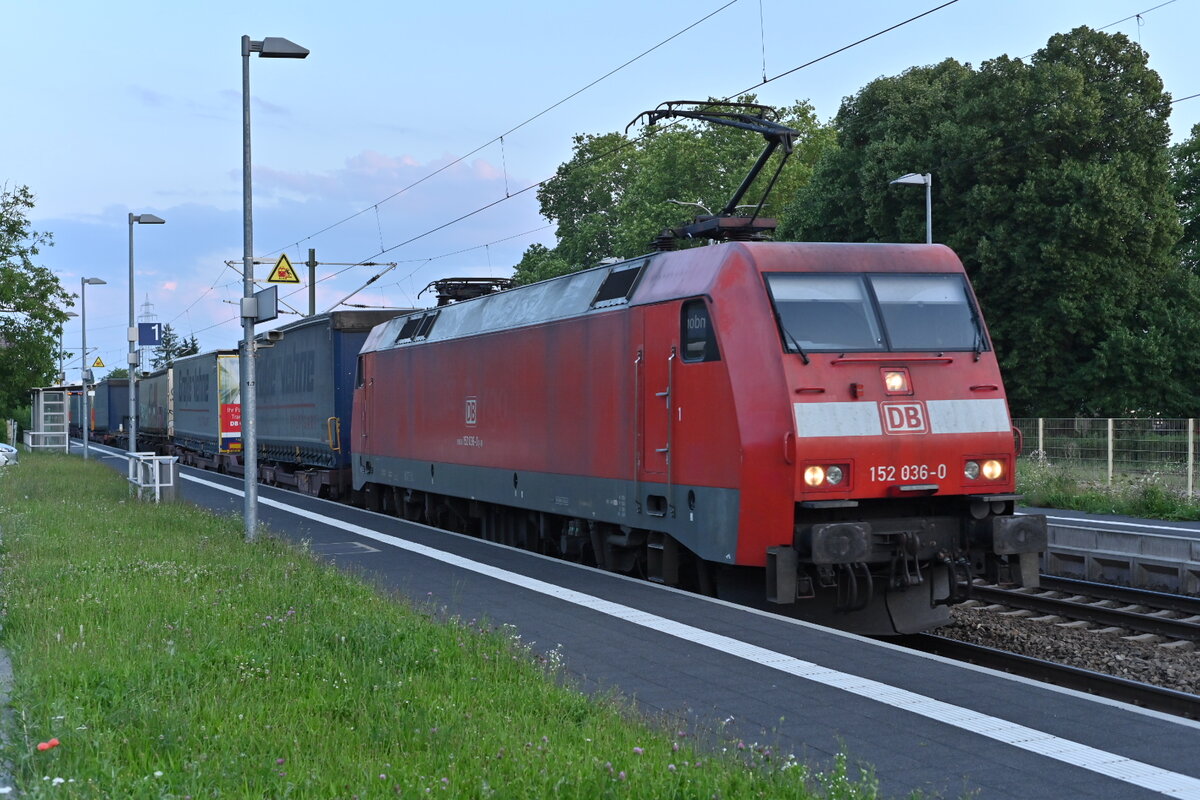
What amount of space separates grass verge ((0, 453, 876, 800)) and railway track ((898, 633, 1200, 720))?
13.9 feet

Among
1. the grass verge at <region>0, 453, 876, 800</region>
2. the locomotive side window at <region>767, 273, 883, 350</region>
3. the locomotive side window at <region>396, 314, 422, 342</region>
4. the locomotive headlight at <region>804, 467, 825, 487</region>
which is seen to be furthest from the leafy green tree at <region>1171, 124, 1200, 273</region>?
the grass verge at <region>0, 453, 876, 800</region>

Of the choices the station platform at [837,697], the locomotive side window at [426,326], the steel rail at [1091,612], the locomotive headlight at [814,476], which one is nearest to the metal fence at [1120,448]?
the steel rail at [1091,612]

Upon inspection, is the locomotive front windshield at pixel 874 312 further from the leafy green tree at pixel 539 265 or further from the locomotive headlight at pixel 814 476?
the leafy green tree at pixel 539 265

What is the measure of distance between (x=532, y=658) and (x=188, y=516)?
11.6 metres

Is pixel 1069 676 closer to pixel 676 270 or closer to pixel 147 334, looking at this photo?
pixel 676 270

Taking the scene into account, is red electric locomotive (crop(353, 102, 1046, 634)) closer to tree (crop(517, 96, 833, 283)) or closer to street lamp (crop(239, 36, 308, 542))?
street lamp (crop(239, 36, 308, 542))

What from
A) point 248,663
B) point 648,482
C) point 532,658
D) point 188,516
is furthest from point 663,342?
point 188,516

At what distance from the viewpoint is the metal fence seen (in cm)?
2159

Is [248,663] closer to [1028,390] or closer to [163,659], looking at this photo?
[163,659]

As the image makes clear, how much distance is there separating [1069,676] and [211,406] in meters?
29.4

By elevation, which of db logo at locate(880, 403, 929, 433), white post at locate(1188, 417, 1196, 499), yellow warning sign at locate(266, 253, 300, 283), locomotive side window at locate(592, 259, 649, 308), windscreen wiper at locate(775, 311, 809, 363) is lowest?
white post at locate(1188, 417, 1196, 499)

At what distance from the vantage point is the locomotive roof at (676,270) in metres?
10.7

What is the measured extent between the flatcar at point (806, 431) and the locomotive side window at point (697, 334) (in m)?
0.02

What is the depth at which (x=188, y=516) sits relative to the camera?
60.4ft
